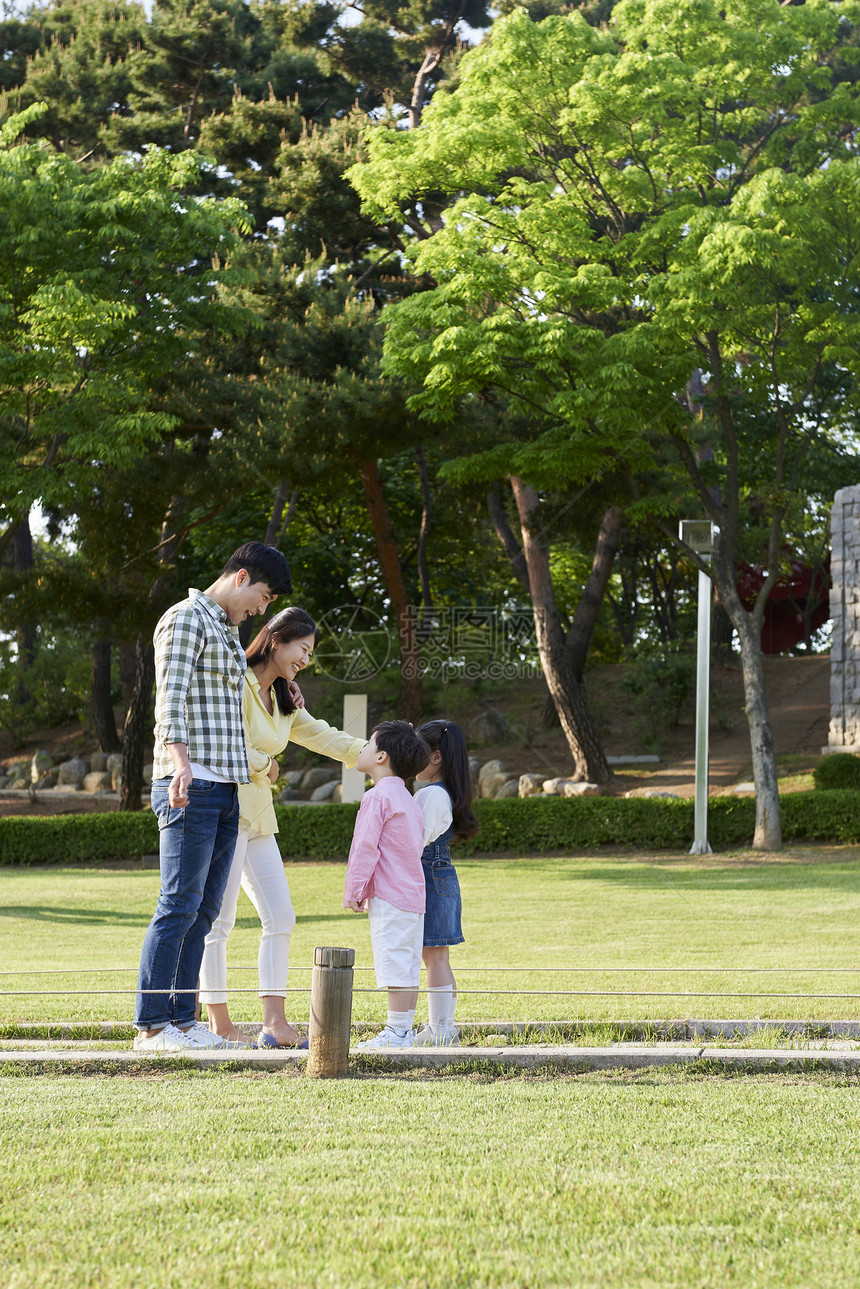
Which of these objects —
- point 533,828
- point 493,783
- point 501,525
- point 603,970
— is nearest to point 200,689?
point 603,970

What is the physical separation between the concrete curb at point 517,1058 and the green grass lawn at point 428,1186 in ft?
1.17

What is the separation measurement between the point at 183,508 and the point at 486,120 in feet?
23.5

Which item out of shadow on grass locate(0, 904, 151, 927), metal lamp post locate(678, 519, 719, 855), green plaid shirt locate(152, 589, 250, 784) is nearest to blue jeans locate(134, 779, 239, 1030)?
green plaid shirt locate(152, 589, 250, 784)

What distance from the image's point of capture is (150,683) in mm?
20156

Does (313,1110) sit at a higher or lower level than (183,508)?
lower

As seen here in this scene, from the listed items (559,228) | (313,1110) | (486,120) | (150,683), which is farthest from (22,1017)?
(150,683)

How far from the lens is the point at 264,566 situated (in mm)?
4441

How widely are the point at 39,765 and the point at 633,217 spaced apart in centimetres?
1868

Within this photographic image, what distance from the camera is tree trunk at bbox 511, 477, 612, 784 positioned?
770 inches

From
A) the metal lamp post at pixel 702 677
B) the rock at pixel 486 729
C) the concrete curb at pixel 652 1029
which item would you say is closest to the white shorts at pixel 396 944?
the concrete curb at pixel 652 1029

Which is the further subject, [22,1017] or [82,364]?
[82,364]

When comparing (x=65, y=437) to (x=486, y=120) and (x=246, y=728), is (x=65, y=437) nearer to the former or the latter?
(x=486, y=120)

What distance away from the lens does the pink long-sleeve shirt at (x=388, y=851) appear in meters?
4.43

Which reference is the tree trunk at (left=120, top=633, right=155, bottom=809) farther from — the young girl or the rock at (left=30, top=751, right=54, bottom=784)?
the young girl
